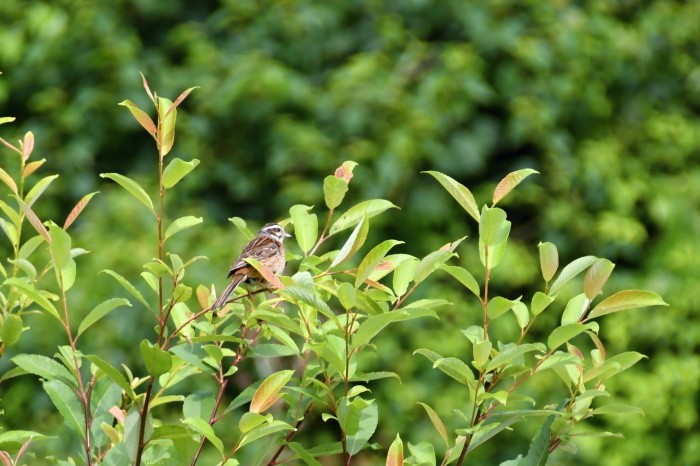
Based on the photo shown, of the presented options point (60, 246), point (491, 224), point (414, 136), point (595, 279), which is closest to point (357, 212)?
point (491, 224)

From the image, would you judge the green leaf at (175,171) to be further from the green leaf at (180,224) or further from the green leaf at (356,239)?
the green leaf at (356,239)

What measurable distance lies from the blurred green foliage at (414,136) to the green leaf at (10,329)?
4.18 meters

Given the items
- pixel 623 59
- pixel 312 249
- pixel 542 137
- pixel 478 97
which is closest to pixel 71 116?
pixel 478 97

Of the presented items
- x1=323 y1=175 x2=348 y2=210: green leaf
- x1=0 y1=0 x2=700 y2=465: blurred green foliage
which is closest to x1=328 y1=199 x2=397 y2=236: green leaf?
x1=323 y1=175 x2=348 y2=210: green leaf

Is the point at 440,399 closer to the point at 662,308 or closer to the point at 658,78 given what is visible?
the point at 662,308

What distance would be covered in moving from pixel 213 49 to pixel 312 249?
18.0ft

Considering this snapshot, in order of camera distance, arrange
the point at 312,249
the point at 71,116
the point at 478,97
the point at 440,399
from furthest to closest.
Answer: the point at 71,116 < the point at 478,97 < the point at 440,399 < the point at 312,249

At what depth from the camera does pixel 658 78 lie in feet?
23.9

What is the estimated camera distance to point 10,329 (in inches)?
74.0

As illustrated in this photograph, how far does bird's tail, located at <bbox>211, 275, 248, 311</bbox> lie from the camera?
2150 mm

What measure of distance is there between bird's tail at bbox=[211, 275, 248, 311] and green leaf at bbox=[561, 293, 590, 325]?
67 centimetres

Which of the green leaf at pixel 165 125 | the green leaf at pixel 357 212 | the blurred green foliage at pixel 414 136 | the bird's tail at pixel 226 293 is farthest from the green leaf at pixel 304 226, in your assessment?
the blurred green foliage at pixel 414 136

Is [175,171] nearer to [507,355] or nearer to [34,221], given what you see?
[34,221]

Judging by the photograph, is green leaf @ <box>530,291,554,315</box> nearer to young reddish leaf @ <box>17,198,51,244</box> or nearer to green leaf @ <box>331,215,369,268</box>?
green leaf @ <box>331,215,369,268</box>
